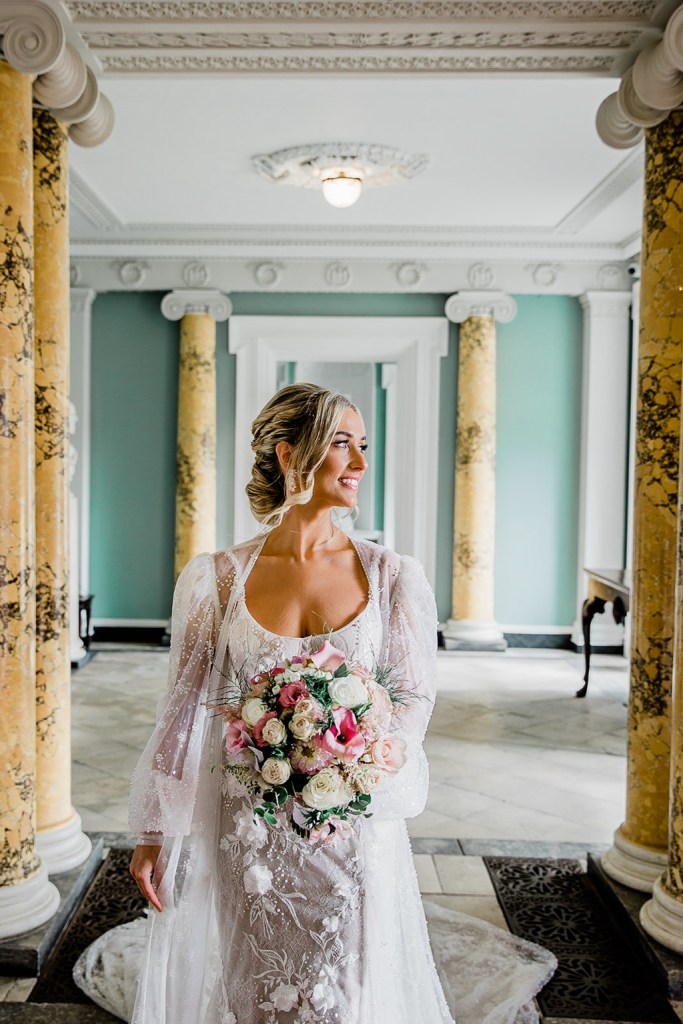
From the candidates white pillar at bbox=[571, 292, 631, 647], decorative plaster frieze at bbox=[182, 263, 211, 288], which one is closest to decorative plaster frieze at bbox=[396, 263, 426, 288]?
white pillar at bbox=[571, 292, 631, 647]

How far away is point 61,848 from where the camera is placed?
13.7 ft

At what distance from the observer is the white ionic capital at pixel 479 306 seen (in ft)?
32.0

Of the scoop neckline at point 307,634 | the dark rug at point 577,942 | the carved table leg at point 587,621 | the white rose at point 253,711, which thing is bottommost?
the dark rug at point 577,942

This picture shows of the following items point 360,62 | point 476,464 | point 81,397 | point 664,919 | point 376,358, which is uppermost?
point 360,62

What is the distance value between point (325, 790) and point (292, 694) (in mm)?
222

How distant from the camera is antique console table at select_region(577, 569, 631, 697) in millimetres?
7227

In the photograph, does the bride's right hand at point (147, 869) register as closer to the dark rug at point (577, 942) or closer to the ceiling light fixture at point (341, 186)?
the dark rug at point (577, 942)

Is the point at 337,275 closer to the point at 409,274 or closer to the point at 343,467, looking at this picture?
the point at 409,274

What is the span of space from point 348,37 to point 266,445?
2246 mm

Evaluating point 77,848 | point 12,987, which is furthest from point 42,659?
point 12,987

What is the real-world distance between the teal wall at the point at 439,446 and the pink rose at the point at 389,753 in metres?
7.91

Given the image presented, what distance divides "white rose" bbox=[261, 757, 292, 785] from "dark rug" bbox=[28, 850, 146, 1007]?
6.15 ft

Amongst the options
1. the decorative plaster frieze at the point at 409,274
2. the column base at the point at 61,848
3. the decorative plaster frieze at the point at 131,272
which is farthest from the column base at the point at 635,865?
the decorative plaster frieze at the point at 131,272

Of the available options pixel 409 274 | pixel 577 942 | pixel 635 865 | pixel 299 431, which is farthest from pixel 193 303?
pixel 299 431
